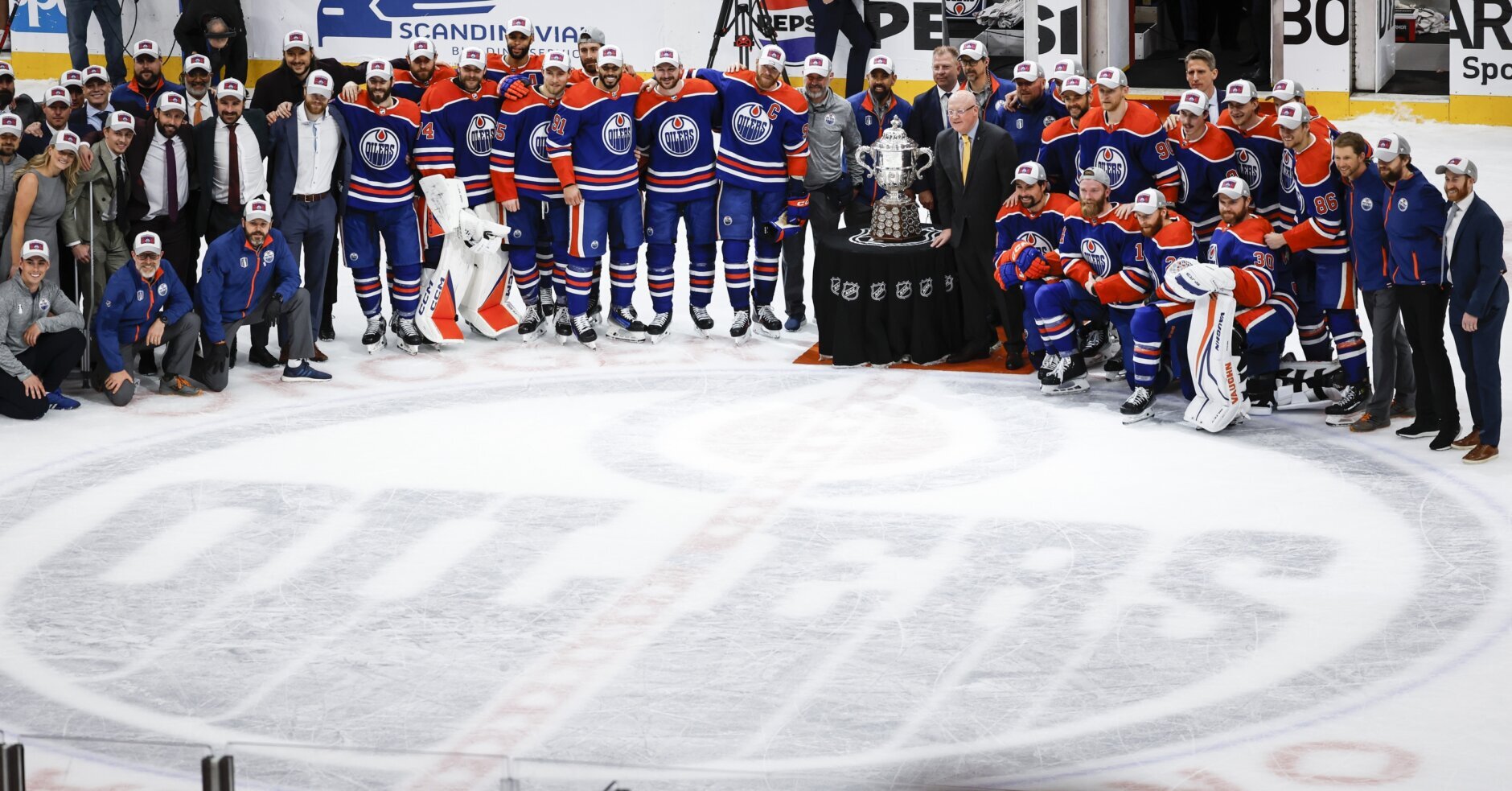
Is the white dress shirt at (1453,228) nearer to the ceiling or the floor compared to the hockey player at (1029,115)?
nearer to the floor

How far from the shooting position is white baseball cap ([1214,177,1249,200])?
308 inches

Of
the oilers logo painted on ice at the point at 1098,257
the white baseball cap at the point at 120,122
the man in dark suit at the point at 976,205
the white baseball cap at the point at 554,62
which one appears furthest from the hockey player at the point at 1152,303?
the white baseball cap at the point at 120,122

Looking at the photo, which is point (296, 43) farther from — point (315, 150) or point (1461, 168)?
point (1461, 168)

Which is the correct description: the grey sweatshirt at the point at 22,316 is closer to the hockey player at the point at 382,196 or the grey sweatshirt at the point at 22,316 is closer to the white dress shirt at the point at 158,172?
the white dress shirt at the point at 158,172

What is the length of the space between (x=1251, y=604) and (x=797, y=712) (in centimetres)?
161

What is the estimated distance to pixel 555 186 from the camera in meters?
9.46

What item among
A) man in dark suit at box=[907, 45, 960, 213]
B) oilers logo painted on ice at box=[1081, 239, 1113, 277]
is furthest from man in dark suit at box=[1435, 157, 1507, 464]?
man in dark suit at box=[907, 45, 960, 213]

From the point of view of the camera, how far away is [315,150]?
903 cm

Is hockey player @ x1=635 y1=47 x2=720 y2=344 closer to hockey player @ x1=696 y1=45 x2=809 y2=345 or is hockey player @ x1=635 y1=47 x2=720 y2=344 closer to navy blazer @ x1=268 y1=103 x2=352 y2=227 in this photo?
hockey player @ x1=696 y1=45 x2=809 y2=345

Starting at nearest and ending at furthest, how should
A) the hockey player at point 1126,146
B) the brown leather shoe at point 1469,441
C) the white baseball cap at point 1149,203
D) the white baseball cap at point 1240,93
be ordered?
the brown leather shoe at point 1469,441, the white baseball cap at point 1149,203, the white baseball cap at point 1240,93, the hockey player at point 1126,146

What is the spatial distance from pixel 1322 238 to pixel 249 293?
4.79m

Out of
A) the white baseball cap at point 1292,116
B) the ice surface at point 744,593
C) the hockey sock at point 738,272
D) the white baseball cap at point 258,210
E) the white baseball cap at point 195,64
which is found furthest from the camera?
the hockey sock at point 738,272

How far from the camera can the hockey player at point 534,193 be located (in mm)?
9328

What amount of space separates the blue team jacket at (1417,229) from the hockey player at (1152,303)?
0.96 m
